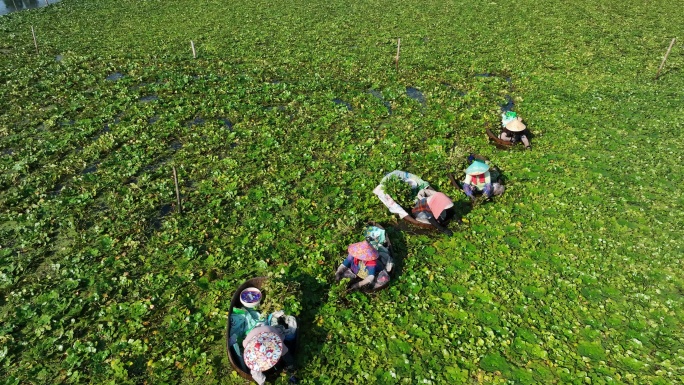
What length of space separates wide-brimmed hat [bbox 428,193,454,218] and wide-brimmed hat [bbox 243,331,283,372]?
5823 millimetres

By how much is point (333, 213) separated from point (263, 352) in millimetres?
5841

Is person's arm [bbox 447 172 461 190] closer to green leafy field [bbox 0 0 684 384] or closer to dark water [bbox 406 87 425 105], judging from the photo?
green leafy field [bbox 0 0 684 384]

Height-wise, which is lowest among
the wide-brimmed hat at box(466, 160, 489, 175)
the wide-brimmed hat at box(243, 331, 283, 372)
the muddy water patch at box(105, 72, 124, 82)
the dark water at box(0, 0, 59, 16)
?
the wide-brimmed hat at box(243, 331, 283, 372)

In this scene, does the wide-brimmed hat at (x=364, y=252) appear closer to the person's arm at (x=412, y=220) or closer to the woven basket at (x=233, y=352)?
the woven basket at (x=233, y=352)

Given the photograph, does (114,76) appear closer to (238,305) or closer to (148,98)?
(148,98)

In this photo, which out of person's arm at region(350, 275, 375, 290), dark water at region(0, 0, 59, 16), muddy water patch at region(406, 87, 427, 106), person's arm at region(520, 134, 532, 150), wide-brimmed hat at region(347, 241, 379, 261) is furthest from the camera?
dark water at region(0, 0, 59, 16)

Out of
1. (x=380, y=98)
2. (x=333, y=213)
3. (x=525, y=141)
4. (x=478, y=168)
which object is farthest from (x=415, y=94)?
(x=333, y=213)

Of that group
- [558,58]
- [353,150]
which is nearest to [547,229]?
[353,150]

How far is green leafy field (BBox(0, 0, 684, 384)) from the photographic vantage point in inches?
327

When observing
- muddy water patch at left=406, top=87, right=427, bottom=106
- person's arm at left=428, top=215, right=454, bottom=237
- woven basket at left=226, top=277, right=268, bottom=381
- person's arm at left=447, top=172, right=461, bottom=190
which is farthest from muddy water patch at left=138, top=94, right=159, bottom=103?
person's arm at left=428, top=215, right=454, bottom=237

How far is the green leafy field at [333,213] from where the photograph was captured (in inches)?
327

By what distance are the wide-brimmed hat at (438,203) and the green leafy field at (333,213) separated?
0.81 m

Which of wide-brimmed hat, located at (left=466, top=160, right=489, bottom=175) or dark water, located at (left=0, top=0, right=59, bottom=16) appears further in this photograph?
dark water, located at (left=0, top=0, right=59, bottom=16)

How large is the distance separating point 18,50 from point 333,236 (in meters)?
27.7
